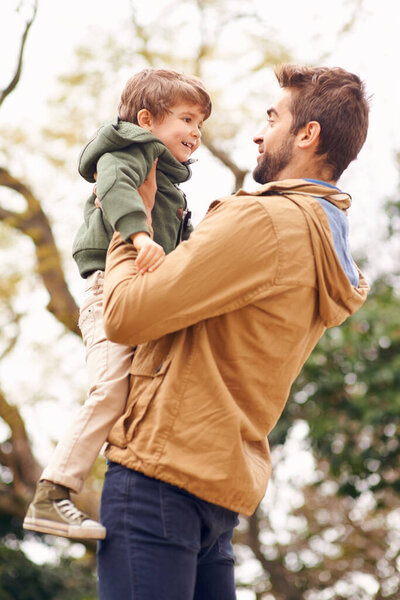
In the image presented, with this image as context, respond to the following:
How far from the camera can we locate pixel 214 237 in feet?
5.30

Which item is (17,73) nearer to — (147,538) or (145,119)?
(145,119)

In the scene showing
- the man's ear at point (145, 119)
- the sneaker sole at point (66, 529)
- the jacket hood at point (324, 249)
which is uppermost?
the man's ear at point (145, 119)

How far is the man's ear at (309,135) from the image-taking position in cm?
194

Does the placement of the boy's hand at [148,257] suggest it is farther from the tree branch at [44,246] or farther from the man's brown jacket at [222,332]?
the tree branch at [44,246]

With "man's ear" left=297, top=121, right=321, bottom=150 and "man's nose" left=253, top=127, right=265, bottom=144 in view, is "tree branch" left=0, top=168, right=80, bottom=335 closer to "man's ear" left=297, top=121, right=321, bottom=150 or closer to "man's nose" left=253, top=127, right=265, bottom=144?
"man's nose" left=253, top=127, right=265, bottom=144

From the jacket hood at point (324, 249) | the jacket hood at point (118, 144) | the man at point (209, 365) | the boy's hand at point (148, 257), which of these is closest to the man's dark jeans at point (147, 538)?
the man at point (209, 365)

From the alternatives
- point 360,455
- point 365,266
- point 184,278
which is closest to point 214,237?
point 184,278

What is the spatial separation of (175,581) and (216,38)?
8857 millimetres

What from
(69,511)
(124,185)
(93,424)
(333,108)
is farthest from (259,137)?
(69,511)

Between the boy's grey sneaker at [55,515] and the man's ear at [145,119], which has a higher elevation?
the man's ear at [145,119]

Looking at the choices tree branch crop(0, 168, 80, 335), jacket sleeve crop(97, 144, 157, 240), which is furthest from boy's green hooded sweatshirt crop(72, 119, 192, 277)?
tree branch crop(0, 168, 80, 335)

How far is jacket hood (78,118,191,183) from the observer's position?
197 cm

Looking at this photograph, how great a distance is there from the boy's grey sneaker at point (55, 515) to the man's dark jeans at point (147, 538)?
6 centimetres

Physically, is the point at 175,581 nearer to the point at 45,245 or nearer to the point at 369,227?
the point at 45,245
